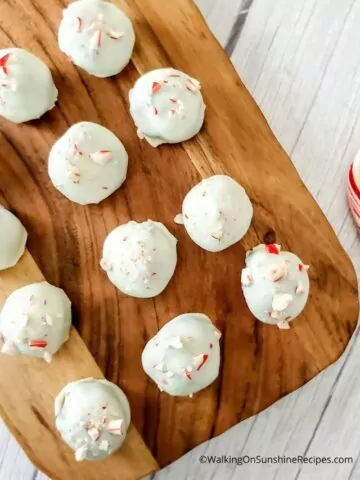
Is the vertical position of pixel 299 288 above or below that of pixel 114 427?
above

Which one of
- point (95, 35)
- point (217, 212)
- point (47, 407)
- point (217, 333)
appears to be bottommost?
point (47, 407)

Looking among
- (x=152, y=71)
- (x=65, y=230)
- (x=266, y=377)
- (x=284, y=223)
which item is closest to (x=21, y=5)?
(x=152, y=71)

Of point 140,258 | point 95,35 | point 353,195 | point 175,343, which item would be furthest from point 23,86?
point 353,195

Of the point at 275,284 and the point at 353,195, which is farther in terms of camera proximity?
the point at 353,195

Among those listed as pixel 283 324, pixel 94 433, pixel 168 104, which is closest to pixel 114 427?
pixel 94 433

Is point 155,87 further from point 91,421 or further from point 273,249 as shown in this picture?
point 91,421

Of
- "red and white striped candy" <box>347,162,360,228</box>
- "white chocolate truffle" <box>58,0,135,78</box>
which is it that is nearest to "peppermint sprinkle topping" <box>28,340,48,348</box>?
"white chocolate truffle" <box>58,0,135,78</box>

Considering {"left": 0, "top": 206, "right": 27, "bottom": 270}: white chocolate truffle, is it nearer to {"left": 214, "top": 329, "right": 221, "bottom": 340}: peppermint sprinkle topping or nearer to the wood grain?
the wood grain
